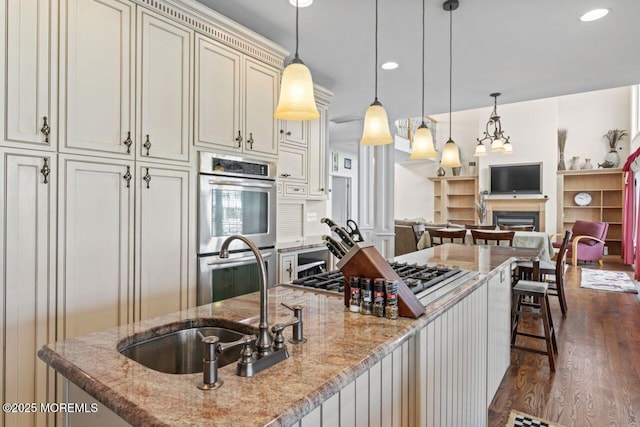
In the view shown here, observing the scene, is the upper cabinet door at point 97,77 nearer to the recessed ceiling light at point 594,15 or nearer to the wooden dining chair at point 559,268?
the recessed ceiling light at point 594,15

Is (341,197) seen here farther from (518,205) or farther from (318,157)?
(318,157)

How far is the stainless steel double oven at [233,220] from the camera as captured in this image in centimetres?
237

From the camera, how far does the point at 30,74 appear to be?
1.61m

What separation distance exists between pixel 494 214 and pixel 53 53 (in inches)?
382

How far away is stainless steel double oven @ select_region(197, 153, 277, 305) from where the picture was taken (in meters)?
2.37

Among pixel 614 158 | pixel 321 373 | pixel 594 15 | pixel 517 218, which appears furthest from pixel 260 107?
pixel 614 158

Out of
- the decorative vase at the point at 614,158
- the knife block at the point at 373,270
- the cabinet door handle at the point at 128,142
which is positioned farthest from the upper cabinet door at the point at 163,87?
the decorative vase at the point at 614,158

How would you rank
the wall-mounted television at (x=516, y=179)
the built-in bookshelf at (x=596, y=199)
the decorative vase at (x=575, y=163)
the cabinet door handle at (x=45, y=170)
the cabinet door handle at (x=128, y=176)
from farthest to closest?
1. the wall-mounted television at (x=516, y=179)
2. the decorative vase at (x=575, y=163)
3. the built-in bookshelf at (x=596, y=199)
4. the cabinet door handle at (x=128, y=176)
5. the cabinet door handle at (x=45, y=170)

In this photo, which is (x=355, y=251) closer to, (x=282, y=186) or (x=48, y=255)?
(x=48, y=255)

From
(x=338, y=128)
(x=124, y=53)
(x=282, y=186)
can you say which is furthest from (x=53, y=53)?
Result: (x=338, y=128)

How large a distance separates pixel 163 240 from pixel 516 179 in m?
9.11

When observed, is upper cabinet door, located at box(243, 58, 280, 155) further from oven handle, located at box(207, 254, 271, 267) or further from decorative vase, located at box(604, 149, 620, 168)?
decorative vase, located at box(604, 149, 620, 168)

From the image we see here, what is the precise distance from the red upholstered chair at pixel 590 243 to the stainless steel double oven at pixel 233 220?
7.18m

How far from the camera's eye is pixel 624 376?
8.73 ft
